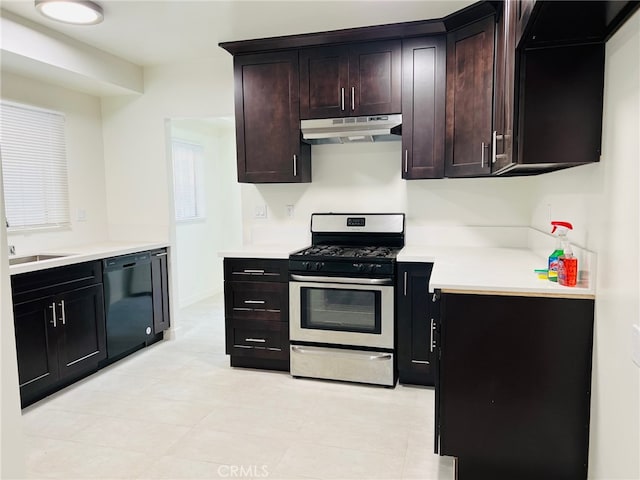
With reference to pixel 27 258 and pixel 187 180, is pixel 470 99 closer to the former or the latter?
pixel 27 258

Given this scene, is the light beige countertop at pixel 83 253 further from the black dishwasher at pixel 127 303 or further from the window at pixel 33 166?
the window at pixel 33 166

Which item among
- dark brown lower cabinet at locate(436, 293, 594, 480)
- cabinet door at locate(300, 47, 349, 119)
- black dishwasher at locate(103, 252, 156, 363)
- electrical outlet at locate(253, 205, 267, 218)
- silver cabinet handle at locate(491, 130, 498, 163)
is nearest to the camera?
dark brown lower cabinet at locate(436, 293, 594, 480)

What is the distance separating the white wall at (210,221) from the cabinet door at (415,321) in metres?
3.06

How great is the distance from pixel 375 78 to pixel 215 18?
1144 millimetres

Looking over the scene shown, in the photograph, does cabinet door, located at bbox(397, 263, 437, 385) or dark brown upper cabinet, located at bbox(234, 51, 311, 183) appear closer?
cabinet door, located at bbox(397, 263, 437, 385)

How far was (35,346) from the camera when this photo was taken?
2.75 meters

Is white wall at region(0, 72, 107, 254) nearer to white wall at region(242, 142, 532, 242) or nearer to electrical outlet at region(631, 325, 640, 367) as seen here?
white wall at region(242, 142, 532, 242)

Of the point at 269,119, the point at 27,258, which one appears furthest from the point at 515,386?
the point at 27,258

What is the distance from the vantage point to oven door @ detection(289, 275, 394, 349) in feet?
9.55

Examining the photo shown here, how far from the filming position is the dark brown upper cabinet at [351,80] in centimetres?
305

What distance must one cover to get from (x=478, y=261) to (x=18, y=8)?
317 cm

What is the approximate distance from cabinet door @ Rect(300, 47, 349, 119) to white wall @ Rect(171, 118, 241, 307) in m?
2.24

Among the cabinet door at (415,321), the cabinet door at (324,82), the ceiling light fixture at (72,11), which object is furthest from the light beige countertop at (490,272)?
the ceiling light fixture at (72,11)

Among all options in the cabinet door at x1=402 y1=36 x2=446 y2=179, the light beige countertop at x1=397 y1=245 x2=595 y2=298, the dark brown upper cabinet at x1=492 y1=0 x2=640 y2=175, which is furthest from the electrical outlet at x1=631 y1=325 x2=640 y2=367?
the cabinet door at x1=402 y1=36 x2=446 y2=179
